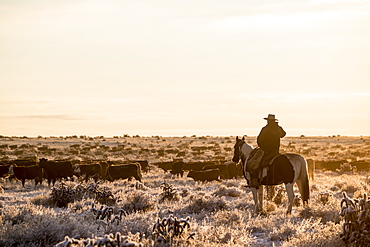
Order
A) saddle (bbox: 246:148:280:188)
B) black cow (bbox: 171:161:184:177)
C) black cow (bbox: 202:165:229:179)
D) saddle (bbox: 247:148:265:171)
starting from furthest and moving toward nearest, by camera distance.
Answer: black cow (bbox: 171:161:184:177) < black cow (bbox: 202:165:229:179) < saddle (bbox: 247:148:265:171) < saddle (bbox: 246:148:280:188)

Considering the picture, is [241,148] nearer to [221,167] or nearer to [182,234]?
[182,234]

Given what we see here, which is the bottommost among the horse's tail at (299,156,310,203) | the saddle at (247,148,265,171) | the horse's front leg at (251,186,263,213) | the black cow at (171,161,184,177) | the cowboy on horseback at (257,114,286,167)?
the black cow at (171,161,184,177)

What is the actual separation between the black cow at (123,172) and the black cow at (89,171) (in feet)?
4.18

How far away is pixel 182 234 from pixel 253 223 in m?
3.44

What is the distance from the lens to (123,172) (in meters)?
26.3

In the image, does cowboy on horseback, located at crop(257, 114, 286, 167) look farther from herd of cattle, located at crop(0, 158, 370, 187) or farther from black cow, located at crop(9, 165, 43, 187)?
black cow, located at crop(9, 165, 43, 187)

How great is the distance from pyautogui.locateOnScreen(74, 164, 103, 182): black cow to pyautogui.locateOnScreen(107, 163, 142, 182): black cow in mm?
1274

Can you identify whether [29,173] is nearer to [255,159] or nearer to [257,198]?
[257,198]

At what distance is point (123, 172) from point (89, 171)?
2.39 metres

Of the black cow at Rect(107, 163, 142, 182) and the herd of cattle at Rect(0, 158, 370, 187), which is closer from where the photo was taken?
the herd of cattle at Rect(0, 158, 370, 187)

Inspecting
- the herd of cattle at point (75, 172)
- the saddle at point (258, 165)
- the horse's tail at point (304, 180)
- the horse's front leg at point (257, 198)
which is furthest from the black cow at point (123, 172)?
the horse's tail at point (304, 180)

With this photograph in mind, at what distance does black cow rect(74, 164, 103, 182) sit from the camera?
2706 centimetres

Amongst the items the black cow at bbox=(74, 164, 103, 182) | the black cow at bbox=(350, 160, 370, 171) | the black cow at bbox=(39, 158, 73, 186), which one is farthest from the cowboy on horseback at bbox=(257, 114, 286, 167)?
the black cow at bbox=(350, 160, 370, 171)

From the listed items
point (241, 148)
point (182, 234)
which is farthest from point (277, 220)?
point (182, 234)
